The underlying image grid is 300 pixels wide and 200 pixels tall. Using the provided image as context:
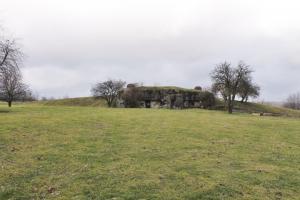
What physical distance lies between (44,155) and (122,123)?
13.3m

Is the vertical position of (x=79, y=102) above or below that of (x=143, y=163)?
above

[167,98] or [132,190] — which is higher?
[167,98]

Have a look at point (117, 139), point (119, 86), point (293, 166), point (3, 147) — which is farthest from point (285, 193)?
point (119, 86)

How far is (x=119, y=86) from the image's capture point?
86688mm

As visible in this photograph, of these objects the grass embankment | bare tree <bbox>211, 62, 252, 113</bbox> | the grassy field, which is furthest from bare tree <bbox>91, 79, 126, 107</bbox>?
the grassy field

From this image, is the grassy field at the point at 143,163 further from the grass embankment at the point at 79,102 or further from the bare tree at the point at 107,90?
the grass embankment at the point at 79,102

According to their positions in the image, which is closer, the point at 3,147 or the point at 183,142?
the point at 3,147

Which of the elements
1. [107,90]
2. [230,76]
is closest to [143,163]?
[230,76]

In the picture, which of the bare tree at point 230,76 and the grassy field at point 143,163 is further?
the bare tree at point 230,76

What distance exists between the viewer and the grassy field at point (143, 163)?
11.9m

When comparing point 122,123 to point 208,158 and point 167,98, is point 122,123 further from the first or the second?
point 167,98

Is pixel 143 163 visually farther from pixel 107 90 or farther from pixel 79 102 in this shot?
pixel 79 102

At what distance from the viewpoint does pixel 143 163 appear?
15586 millimetres

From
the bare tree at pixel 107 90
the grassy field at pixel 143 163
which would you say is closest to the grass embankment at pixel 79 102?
the bare tree at pixel 107 90
